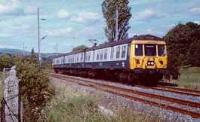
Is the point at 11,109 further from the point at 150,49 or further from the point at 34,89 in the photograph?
the point at 150,49

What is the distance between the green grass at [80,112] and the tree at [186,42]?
209 ft

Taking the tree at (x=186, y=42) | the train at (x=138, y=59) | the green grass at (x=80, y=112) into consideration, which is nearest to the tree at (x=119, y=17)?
the tree at (x=186, y=42)

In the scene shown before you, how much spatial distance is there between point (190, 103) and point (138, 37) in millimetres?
12890

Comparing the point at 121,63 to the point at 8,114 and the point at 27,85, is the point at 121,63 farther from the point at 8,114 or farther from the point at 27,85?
the point at 8,114

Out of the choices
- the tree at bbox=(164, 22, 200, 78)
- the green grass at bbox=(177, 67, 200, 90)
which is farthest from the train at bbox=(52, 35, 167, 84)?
the tree at bbox=(164, 22, 200, 78)

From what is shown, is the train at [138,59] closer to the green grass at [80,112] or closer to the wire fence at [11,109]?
the green grass at [80,112]

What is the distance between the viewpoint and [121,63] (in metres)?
30.9

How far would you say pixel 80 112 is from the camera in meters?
12.2

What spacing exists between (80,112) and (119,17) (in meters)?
47.9

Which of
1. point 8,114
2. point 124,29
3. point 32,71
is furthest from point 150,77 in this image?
point 124,29

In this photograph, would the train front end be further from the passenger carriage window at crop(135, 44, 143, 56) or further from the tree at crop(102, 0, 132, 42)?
the tree at crop(102, 0, 132, 42)

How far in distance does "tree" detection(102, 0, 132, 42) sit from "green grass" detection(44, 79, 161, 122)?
A: 4389 centimetres

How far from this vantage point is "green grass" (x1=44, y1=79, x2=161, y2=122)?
10.2 m

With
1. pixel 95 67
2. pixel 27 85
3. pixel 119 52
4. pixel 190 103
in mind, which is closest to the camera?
pixel 27 85
